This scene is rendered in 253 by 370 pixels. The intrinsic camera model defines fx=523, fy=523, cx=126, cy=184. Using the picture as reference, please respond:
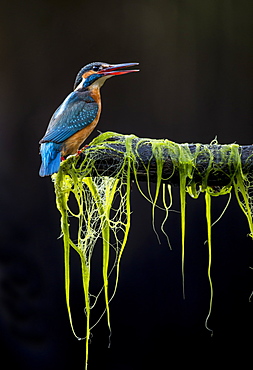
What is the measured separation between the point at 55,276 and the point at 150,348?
53 centimetres

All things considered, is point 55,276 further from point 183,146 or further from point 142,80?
point 183,146

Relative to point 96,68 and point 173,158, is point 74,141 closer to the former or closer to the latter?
point 96,68

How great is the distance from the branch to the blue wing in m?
0.17

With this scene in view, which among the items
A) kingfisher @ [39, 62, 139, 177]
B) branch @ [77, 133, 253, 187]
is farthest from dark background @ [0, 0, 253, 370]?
branch @ [77, 133, 253, 187]

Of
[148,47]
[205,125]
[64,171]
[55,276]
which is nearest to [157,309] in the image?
[55,276]

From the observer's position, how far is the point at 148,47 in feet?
7.45

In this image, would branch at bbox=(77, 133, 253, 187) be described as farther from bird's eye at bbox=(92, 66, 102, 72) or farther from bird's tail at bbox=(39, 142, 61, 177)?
bird's eye at bbox=(92, 66, 102, 72)

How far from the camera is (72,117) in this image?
128 centimetres

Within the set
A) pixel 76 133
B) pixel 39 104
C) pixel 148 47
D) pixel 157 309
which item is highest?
pixel 148 47

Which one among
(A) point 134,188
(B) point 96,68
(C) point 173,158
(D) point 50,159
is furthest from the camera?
(A) point 134,188

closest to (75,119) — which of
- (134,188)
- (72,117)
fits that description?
(72,117)

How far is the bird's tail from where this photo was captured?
117 cm

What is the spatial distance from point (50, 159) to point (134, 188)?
1058mm

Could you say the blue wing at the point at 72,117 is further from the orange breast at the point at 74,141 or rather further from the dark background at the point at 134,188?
the dark background at the point at 134,188
